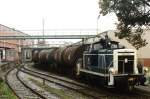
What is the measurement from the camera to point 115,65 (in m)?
22.8

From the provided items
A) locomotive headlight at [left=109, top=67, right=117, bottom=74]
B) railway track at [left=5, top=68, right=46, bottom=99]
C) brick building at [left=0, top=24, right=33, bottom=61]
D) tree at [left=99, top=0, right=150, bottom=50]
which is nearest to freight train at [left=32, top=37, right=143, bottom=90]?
locomotive headlight at [left=109, top=67, right=117, bottom=74]

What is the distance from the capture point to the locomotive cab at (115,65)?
2205 centimetres

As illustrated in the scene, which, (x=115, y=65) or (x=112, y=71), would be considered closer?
(x=112, y=71)

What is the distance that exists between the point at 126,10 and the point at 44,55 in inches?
1132

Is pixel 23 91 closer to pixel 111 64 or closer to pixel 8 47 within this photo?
pixel 111 64

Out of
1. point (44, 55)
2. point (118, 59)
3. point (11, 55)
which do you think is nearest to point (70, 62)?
point (118, 59)

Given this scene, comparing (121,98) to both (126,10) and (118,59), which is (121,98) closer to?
(118,59)

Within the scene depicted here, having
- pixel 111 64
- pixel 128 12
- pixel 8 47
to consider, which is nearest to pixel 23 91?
pixel 111 64

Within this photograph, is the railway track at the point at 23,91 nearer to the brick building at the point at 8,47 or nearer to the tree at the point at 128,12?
the tree at the point at 128,12

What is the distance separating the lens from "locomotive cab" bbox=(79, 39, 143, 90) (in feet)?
72.3

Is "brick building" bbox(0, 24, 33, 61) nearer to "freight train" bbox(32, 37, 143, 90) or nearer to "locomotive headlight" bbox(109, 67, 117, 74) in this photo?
"freight train" bbox(32, 37, 143, 90)

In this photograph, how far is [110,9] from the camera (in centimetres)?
2619

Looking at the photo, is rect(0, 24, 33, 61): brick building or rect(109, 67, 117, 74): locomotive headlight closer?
rect(109, 67, 117, 74): locomotive headlight

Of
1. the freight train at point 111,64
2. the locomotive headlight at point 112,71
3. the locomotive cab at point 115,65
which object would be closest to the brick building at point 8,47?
the freight train at point 111,64
